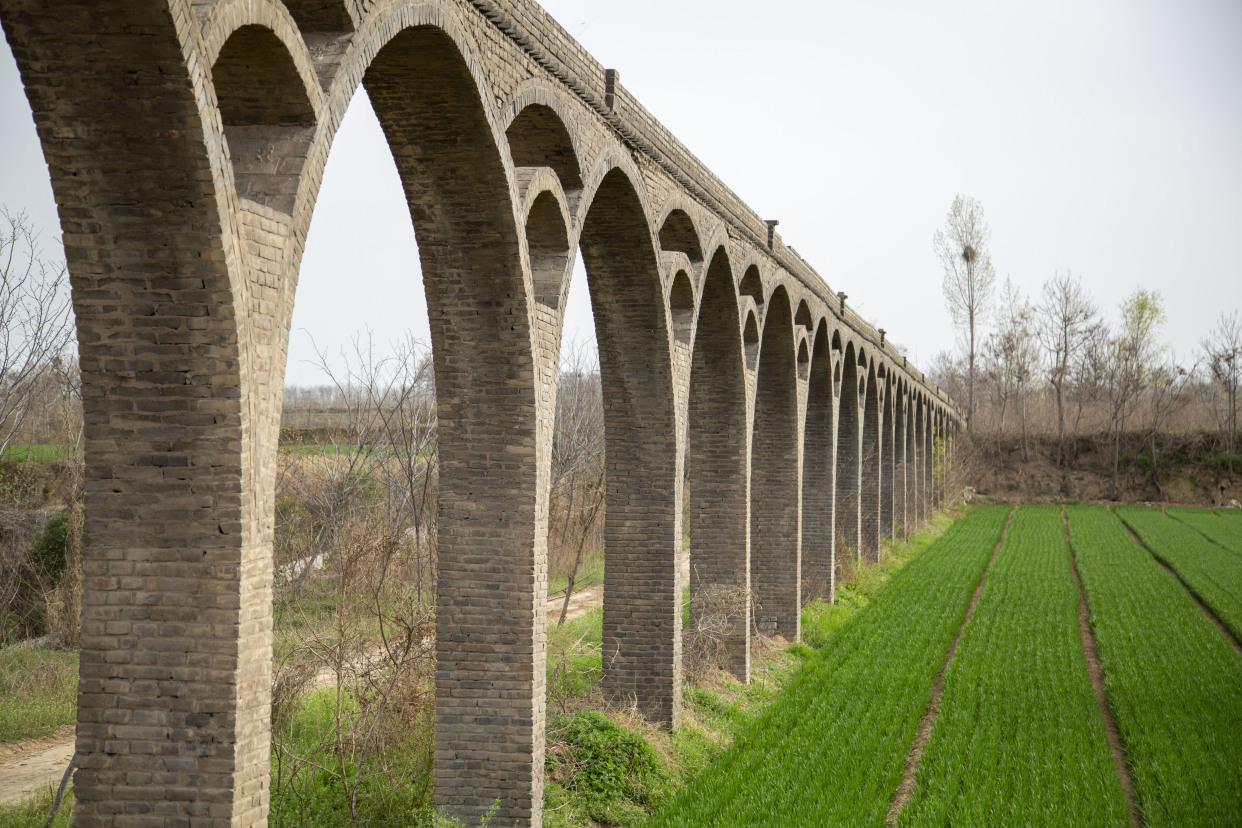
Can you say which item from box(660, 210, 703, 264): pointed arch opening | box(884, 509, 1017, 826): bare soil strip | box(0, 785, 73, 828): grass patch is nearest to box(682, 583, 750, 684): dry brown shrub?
box(884, 509, 1017, 826): bare soil strip

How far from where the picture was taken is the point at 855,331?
2469 cm

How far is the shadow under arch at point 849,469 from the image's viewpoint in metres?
24.0

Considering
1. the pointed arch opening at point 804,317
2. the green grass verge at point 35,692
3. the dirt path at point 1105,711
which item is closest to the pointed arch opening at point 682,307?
the pointed arch opening at point 804,317

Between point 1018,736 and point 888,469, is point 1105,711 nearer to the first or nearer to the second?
point 1018,736

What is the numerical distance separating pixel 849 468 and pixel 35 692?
17.8 meters

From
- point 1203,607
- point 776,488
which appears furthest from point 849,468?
point 1203,607

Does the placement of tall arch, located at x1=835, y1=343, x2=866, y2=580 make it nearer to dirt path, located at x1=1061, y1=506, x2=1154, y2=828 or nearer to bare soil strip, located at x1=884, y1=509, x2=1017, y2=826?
bare soil strip, located at x1=884, y1=509, x2=1017, y2=826

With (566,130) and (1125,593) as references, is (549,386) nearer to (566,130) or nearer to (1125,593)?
(566,130)

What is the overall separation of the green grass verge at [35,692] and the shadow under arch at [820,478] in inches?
534

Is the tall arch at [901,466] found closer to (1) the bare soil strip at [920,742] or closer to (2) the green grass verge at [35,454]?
(1) the bare soil strip at [920,742]

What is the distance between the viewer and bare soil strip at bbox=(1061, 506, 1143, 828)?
9.73 metres

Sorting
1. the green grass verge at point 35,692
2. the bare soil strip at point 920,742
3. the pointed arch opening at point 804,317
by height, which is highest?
the pointed arch opening at point 804,317

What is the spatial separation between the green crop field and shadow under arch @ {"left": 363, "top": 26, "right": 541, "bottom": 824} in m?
2.02

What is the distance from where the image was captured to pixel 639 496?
39.3 feet
